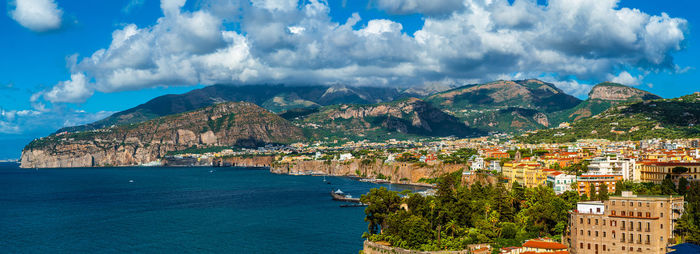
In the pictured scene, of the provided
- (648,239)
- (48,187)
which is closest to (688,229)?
(648,239)

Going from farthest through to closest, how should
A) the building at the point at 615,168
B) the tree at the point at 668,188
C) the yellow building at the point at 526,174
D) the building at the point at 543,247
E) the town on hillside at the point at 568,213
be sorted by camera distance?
the yellow building at the point at 526,174, the building at the point at 615,168, the tree at the point at 668,188, the building at the point at 543,247, the town on hillside at the point at 568,213

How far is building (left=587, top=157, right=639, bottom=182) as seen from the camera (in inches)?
3022

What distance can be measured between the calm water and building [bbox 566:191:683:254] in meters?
24.6

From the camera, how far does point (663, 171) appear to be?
71.1 metres

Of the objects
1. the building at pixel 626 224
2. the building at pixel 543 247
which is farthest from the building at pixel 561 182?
the building at pixel 543 247

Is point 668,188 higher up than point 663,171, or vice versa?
point 663,171

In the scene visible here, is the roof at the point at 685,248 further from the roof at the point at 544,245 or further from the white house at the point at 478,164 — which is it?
the white house at the point at 478,164

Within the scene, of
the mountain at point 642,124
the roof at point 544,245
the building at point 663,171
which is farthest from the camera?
the mountain at point 642,124

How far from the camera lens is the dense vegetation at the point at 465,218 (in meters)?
56.5

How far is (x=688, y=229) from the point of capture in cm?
4819

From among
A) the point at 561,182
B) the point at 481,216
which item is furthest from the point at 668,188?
the point at 481,216

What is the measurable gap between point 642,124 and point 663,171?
336ft

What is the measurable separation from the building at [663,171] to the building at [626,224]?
16258 millimetres

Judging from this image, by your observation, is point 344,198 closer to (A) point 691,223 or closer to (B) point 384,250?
(B) point 384,250
